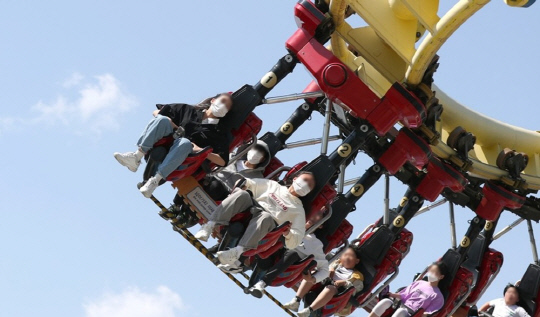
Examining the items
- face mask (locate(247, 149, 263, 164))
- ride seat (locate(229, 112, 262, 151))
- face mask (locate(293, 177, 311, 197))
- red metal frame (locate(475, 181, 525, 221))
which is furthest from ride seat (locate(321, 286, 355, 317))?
red metal frame (locate(475, 181, 525, 221))

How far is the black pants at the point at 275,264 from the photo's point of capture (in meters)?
20.2

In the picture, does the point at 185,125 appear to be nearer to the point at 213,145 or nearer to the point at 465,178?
the point at 213,145

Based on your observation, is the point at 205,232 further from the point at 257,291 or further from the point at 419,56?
the point at 419,56

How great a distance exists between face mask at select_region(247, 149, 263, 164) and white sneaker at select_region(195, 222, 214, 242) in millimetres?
1799

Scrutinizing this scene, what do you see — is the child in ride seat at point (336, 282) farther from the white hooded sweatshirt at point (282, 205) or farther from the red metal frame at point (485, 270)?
the red metal frame at point (485, 270)

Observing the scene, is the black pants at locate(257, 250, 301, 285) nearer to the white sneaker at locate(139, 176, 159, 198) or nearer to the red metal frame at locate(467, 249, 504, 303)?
the white sneaker at locate(139, 176, 159, 198)

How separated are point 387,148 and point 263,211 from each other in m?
3.37

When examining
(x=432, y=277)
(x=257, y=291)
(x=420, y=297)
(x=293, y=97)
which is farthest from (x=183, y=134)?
(x=432, y=277)

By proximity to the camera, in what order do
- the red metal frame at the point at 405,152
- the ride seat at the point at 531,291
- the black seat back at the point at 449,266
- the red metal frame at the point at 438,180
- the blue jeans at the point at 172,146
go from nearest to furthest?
1. the blue jeans at the point at 172,146
2. the red metal frame at the point at 405,152
3. the red metal frame at the point at 438,180
4. the black seat back at the point at 449,266
5. the ride seat at the point at 531,291

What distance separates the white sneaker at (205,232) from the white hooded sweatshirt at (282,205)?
79cm

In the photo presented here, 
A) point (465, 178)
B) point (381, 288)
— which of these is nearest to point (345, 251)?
point (381, 288)

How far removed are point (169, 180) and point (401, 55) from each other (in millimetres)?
3546

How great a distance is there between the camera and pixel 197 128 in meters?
20.1

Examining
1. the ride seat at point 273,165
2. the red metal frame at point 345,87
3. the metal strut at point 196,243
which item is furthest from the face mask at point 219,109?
the ride seat at point 273,165
